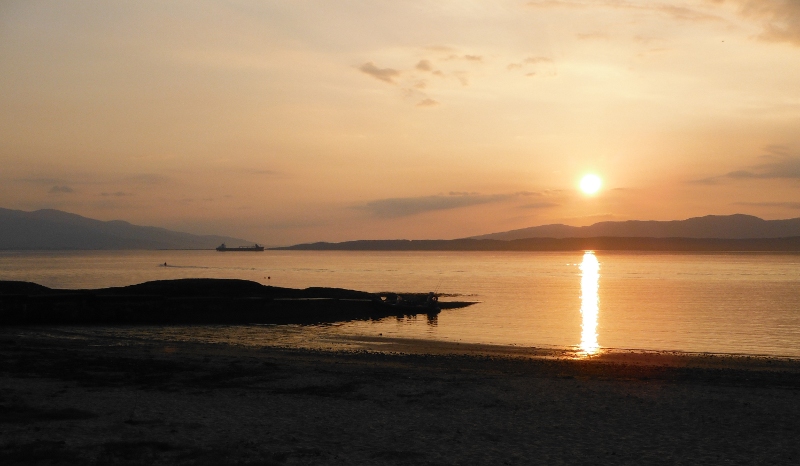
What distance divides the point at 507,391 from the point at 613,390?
370 cm

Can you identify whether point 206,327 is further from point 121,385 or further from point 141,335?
point 121,385

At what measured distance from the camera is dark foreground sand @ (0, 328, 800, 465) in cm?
1393

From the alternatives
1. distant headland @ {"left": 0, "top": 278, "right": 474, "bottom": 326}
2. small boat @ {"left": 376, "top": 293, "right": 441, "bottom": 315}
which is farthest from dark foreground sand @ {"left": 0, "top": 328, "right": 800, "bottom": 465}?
small boat @ {"left": 376, "top": 293, "right": 441, "bottom": 315}

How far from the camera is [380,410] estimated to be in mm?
18375

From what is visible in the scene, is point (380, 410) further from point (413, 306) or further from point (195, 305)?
point (413, 306)

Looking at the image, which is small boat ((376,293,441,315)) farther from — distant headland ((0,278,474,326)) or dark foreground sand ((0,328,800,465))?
dark foreground sand ((0,328,800,465))

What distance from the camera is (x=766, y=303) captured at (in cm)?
6975

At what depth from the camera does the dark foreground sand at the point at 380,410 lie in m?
13.9

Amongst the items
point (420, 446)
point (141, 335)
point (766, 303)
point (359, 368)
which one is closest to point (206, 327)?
point (141, 335)

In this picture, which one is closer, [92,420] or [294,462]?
[294,462]

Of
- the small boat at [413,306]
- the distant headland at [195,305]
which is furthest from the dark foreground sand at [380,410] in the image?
the small boat at [413,306]

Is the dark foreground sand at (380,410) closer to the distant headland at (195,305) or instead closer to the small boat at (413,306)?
the distant headland at (195,305)

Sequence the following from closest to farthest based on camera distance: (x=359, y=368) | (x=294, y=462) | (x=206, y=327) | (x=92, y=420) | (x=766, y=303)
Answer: (x=294, y=462)
(x=92, y=420)
(x=359, y=368)
(x=206, y=327)
(x=766, y=303)

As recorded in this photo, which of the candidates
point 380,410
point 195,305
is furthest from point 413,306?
point 380,410
